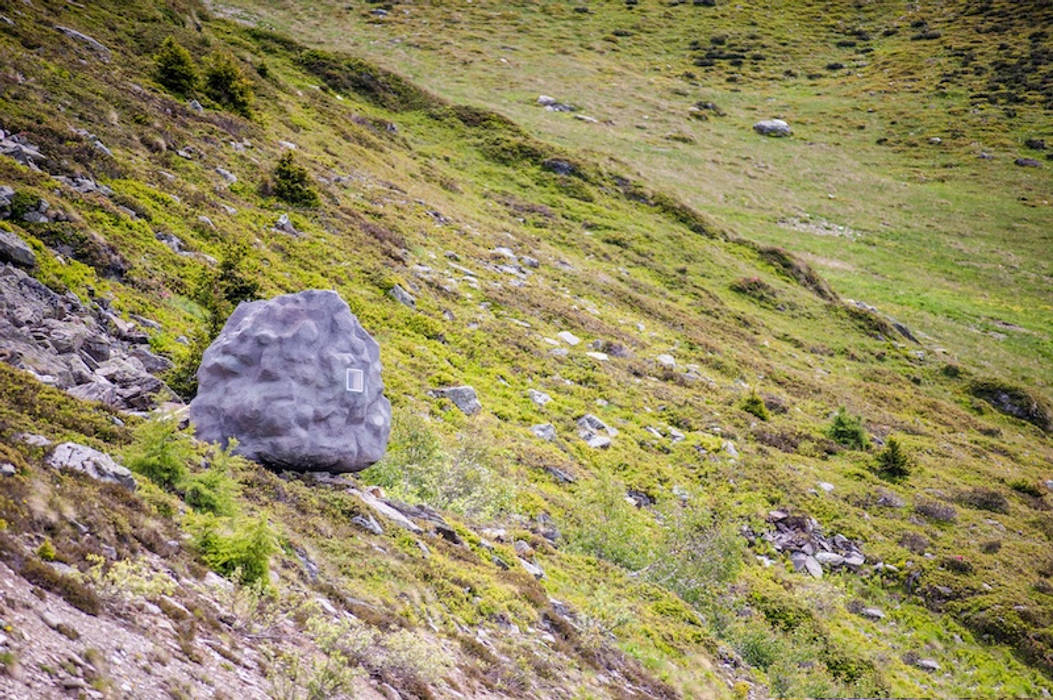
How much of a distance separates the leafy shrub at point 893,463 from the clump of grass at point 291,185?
22.9 m

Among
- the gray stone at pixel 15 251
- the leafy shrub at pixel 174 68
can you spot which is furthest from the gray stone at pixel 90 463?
the leafy shrub at pixel 174 68

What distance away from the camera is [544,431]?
21406mm

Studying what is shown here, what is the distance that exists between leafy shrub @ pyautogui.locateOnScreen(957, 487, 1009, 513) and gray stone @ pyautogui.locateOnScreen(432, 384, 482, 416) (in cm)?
1866

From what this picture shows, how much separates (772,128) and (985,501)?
65.6 meters

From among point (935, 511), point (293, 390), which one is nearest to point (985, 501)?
point (935, 511)

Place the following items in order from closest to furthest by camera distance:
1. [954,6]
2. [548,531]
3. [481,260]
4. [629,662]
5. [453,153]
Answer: [629,662] < [548,531] < [481,260] < [453,153] < [954,6]

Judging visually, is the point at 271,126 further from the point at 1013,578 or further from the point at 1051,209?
the point at 1051,209

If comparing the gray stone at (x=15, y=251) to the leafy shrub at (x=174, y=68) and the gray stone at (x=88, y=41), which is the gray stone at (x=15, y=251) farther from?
the leafy shrub at (x=174, y=68)

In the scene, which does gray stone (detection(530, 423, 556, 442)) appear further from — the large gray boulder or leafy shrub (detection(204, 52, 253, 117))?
leafy shrub (detection(204, 52, 253, 117))

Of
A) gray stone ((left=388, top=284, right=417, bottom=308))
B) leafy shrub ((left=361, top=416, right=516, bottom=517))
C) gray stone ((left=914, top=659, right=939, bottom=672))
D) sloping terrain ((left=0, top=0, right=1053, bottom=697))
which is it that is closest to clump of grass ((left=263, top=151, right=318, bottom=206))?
sloping terrain ((left=0, top=0, right=1053, bottom=697))

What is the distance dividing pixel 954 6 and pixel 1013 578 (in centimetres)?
13078

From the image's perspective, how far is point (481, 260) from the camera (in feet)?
102

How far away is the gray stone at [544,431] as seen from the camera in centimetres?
2119

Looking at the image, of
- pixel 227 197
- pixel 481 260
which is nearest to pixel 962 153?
pixel 481 260
